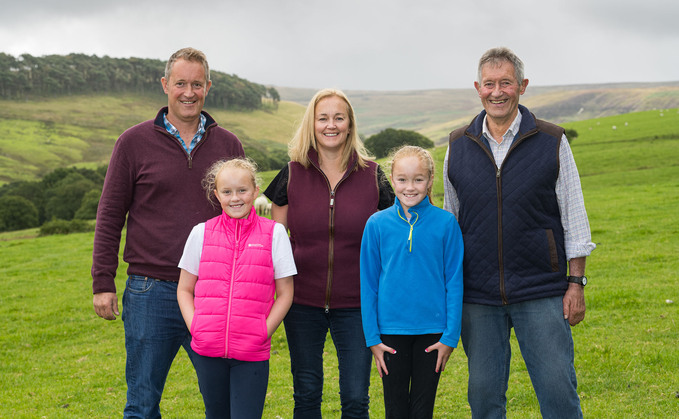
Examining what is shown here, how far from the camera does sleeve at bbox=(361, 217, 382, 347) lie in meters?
4.31

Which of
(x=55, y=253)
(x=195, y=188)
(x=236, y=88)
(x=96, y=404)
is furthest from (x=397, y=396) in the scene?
(x=236, y=88)

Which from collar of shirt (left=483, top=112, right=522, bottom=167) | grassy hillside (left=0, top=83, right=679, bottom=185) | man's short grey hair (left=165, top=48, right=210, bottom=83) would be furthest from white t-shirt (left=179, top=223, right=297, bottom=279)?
grassy hillside (left=0, top=83, right=679, bottom=185)

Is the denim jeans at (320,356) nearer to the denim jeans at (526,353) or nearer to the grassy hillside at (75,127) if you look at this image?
the denim jeans at (526,353)

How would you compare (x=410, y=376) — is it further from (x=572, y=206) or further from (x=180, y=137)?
(x=180, y=137)

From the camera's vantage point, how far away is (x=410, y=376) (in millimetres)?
4297

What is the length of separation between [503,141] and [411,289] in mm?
1363

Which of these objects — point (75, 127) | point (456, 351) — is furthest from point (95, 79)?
point (456, 351)

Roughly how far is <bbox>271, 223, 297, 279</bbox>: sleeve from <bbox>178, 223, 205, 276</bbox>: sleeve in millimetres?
556

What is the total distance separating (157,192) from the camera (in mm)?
4777

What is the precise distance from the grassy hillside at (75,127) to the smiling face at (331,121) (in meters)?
102

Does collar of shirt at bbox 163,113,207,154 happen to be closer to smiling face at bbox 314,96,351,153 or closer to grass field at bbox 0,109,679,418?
smiling face at bbox 314,96,351,153

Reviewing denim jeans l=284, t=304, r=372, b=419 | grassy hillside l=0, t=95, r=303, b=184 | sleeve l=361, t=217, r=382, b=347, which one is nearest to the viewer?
sleeve l=361, t=217, r=382, b=347

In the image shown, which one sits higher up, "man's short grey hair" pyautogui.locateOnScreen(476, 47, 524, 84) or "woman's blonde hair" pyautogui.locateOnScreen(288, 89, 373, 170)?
"man's short grey hair" pyautogui.locateOnScreen(476, 47, 524, 84)

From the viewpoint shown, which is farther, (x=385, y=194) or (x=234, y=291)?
(x=385, y=194)
